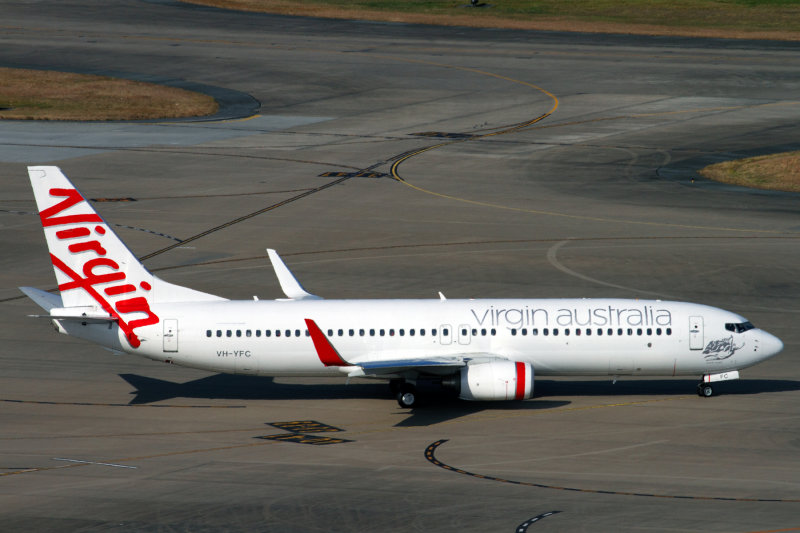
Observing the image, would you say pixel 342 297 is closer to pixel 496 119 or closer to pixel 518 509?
pixel 518 509

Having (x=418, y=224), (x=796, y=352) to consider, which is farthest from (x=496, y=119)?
(x=796, y=352)

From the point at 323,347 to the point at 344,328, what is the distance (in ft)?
6.74

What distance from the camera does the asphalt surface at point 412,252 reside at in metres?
36.8

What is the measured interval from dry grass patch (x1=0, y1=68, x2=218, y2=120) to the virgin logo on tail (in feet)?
241

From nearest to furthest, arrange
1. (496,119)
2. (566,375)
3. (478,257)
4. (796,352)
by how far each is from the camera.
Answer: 1. (566,375)
2. (796,352)
3. (478,257)
4. (496,119)

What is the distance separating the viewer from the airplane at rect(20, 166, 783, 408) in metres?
45.4

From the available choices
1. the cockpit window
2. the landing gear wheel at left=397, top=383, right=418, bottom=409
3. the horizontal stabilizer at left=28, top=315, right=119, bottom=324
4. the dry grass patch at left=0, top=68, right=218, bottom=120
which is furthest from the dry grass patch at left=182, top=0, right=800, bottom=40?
the horizontal stabilizer at left=28, top=315, right=119, bottom=324

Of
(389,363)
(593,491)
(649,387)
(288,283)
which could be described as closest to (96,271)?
(288,283)

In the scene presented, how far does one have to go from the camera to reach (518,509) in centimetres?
3525

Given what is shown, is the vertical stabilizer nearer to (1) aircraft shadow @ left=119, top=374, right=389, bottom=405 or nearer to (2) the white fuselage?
(2) the white fuselage

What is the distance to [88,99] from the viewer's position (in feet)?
402

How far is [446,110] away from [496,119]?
6.16 m

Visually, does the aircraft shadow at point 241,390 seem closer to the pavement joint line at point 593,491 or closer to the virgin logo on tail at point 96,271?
the virgin logo on tail at point 96,271

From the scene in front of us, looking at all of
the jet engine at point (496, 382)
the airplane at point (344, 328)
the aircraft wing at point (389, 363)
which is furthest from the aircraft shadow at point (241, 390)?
the jet engine at point (496, 382)
